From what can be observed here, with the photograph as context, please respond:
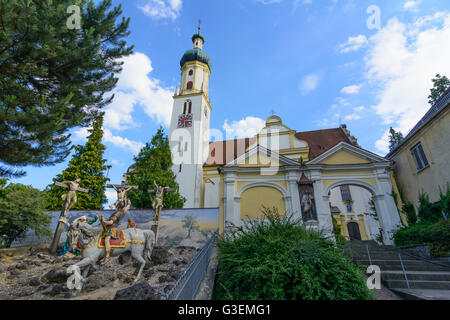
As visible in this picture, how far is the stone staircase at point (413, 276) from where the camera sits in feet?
20.5

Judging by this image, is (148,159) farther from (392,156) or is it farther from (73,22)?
(392,156)

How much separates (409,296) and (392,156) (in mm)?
10962

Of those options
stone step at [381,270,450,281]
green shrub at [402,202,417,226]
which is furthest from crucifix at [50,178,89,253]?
green shrub at [402,202,417,226]

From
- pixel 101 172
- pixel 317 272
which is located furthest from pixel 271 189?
pixel 101 172

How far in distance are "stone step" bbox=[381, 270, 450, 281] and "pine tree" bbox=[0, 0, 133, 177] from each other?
11357 millimetres

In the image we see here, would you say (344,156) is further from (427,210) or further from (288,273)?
(288,273)

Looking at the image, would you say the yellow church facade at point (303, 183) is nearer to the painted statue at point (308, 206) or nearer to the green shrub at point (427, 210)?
the painted statue at point (308, 206)

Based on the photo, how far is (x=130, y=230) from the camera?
7.13 m

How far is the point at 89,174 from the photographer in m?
21.0

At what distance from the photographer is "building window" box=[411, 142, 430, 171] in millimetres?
11700

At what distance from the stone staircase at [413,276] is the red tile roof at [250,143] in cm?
952

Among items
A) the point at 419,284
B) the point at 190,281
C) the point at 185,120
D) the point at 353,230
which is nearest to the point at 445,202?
the point at 419,284

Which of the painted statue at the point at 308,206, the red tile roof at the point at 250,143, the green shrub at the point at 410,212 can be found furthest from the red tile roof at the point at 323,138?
the green shrub at the point at 410,212

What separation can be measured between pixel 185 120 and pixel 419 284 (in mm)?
23529
